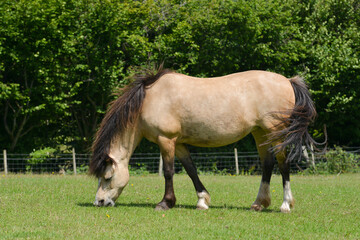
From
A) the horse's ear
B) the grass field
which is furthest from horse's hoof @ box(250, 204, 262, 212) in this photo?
the horse's ear

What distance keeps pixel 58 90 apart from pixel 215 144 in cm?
1136

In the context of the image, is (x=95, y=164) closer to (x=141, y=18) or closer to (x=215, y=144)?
(x=215, y=144)

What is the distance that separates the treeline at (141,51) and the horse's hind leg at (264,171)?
938cm

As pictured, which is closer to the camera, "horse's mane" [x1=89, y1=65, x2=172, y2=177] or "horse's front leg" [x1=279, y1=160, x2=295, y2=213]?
"horse's front leg" [x1=279, y1=160, x2=295, y2=213]

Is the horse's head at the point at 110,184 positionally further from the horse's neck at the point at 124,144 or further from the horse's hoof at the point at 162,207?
the horse's hoof at the point at 162,207

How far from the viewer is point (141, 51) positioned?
61.8 ft

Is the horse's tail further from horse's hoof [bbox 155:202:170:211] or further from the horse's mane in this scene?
the horse's mane

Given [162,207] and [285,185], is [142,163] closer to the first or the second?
[162,207]

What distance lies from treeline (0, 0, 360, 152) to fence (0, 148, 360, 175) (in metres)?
0.77

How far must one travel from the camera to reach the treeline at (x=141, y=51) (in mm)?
17719

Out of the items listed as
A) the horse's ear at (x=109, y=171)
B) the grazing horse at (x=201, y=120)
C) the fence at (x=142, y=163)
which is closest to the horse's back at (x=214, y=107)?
the grazing horse at (x=201, y=120)

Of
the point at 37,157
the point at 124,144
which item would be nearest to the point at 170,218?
the point at 124,144

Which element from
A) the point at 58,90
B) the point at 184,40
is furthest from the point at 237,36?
the point at 58,90

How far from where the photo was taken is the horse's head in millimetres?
8391
